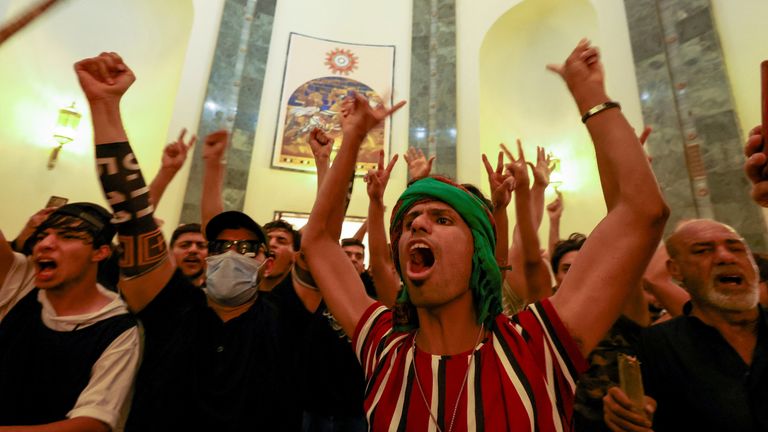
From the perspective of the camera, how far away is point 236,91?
26.3 ft

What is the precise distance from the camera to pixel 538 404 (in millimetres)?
1053

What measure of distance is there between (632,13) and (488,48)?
318 cm

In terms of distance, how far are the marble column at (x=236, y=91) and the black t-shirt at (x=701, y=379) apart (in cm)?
676

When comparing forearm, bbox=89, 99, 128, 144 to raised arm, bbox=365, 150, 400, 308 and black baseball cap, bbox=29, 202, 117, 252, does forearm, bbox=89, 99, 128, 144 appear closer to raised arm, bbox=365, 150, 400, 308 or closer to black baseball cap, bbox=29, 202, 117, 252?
black baseball cap, bbox=29, 202, 117, 252

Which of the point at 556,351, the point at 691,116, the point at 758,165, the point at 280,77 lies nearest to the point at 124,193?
the point at 556,351

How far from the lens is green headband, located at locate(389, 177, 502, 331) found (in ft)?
4.20

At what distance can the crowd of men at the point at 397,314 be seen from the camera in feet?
3.74

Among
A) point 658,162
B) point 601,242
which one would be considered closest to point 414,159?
point 601,242

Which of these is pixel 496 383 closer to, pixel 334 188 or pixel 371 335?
pixel 371 335

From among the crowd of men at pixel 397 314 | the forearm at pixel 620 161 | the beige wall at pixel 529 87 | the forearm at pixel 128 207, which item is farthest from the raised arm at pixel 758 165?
the beige wall at pixel 529 87

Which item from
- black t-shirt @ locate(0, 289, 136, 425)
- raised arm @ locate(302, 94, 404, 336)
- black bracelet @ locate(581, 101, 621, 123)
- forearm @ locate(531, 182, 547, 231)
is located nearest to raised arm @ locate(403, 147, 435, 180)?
forearm @ locate(531, 182, 547, 231)

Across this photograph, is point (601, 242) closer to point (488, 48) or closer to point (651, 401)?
point (651, 401)

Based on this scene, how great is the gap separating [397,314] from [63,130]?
7365 mm

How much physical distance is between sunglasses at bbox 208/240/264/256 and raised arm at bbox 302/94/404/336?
2.16 feet
